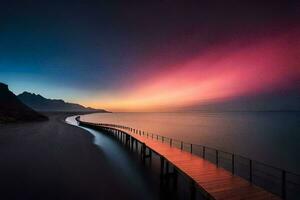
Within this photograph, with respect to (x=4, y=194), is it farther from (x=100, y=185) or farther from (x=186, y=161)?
(x=186, y=161)

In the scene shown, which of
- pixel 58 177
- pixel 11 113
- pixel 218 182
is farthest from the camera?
pixel 11 113

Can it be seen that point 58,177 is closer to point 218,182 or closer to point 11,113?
point 218,182

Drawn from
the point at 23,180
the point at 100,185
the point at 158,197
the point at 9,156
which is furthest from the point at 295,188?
the point at 9,156

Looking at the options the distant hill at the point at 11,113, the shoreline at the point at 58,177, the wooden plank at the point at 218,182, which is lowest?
the shoreline at the point at 58,177

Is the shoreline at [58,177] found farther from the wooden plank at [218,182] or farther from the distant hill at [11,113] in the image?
the distant hill at [11,113]

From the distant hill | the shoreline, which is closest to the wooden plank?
the shoreline

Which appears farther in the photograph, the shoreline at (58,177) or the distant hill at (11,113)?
the distant hill at (11,113)

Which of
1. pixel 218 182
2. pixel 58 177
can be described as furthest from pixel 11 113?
pixel 218 182

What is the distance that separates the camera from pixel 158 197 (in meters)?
12.3

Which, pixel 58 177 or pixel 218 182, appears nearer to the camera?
pixel 218 182

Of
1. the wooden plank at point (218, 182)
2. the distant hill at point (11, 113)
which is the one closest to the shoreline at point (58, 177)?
the wooden plank at point (218, 182)

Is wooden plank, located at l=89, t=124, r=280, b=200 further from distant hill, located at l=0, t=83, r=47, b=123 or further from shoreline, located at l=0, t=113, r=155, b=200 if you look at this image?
distant hill, located at l=0, t=83, r=47, b=123

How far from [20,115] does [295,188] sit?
8216 centimetres

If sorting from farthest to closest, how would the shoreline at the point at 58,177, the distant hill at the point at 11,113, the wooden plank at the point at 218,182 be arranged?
1. the distant hill at the point at 11,113
2. the shoreline at the point at 58,177
3. the wooden plank at the point at 218,182
